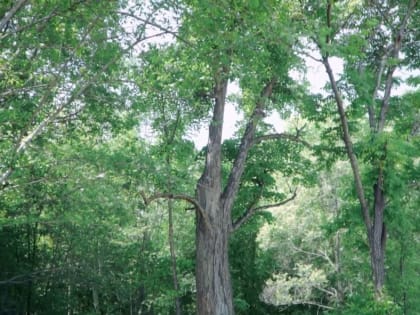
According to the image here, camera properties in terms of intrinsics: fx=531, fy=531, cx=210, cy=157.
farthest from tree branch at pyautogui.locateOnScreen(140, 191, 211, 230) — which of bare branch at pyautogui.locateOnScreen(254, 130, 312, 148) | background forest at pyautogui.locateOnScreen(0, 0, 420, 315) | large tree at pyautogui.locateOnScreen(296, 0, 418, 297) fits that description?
large tree at pyautogui.locateOnScreen(296, 0, 418, 297)

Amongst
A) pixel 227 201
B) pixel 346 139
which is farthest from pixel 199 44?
pixel 227 201

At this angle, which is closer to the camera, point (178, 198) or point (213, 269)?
point (178, 198)

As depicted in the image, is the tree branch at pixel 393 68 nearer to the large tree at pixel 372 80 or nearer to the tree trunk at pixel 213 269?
the large tree at pixel 372 80

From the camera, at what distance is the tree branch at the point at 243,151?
10516 mm

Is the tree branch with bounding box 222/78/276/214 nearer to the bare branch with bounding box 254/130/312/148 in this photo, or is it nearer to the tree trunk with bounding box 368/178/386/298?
the bare branch with bounding box 254/130/312/148

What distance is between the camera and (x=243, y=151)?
1092 centimetres

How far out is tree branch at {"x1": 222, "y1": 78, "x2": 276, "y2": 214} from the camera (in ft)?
34.5

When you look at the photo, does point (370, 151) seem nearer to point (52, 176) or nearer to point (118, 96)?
point (118, 96)

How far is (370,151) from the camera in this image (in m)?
9.06

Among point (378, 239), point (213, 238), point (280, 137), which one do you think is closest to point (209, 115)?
point (280, 137)

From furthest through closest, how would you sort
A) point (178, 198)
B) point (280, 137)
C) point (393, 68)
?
point (280, 137) < point (393, 68) < point (178, 198)

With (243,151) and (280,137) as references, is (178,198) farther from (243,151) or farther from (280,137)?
(280,137)

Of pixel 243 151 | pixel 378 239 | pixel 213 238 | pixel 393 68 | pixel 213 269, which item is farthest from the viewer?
pixel 243 151

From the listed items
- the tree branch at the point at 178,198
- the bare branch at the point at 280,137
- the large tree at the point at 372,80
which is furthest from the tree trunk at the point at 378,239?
the tree branch at the point at 178,198
